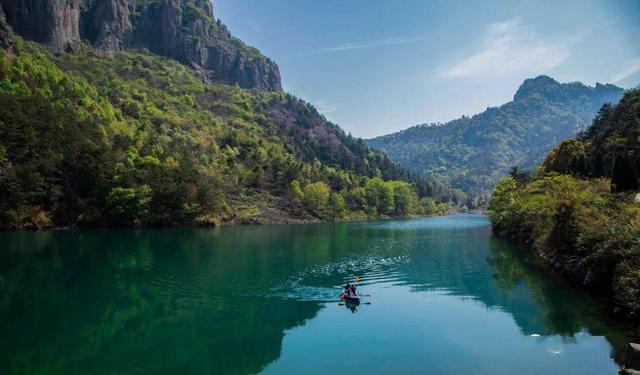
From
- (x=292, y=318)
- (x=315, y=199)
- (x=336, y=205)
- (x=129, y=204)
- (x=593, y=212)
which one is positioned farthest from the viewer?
(x=336, y=205)

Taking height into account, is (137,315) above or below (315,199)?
below

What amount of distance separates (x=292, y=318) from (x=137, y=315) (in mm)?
10356

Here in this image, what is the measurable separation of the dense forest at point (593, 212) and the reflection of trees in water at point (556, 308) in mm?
1309

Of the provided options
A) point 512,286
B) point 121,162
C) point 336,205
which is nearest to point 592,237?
point 512,286

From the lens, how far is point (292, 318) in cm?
2891

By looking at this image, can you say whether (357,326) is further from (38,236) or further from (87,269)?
(38,236)

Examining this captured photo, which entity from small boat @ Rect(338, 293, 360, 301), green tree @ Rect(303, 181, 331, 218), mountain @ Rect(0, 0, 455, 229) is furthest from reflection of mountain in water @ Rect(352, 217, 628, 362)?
green tree @ Rect(303, 181, 331, 218)

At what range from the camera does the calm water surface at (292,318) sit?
69.3 feet

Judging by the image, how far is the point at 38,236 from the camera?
7306cm

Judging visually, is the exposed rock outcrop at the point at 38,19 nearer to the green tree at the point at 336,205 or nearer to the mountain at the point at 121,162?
the mountain at the point at 121,162

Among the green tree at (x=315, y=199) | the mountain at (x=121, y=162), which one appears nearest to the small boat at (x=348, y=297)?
the mountain at (x=121, y=162)

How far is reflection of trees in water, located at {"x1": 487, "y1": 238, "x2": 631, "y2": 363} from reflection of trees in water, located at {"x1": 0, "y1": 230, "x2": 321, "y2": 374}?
48.6ft

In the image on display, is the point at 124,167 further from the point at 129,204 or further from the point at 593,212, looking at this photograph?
the point at 593,212

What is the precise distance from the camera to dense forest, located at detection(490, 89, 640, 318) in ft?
88.6
